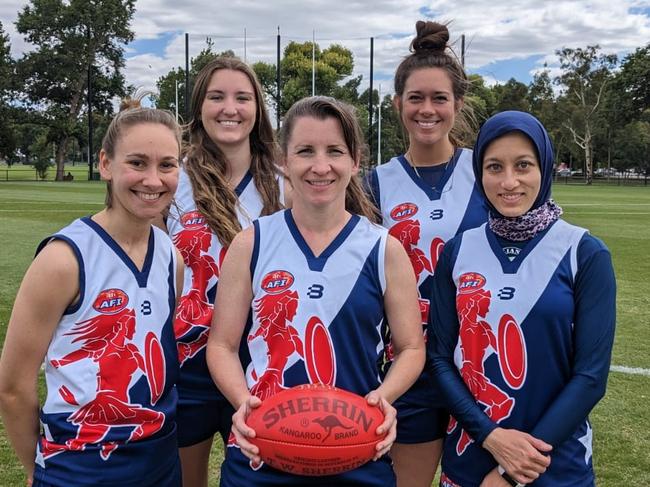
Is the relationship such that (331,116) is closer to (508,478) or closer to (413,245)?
(413,245)

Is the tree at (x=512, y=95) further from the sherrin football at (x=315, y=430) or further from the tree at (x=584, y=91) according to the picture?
the sherrin football at (x=315, y=430)

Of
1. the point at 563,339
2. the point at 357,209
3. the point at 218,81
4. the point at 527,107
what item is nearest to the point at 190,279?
the point at 357,209

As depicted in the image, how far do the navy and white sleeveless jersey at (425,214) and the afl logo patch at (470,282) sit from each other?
17.9 inches

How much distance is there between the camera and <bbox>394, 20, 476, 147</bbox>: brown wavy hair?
2.87m

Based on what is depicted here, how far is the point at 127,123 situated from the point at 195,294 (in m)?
0.79

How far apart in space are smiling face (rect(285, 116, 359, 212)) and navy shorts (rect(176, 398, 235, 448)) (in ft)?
3.52

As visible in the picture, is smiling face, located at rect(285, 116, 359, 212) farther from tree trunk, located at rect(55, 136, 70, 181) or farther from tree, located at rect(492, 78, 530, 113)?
tree, located at rect(492, 78, 530, 113)

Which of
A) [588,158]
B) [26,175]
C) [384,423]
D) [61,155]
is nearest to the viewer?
[384,423]

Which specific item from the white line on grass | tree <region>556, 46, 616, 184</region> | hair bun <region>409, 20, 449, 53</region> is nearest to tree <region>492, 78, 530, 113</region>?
tree <region>556, 46, 616, 184</region>

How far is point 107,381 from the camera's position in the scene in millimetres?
2121

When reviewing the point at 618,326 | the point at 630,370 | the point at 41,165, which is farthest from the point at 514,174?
the point at 41,165

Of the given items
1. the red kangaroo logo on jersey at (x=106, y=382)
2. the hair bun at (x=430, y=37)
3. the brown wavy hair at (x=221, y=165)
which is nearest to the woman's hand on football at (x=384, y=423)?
the red kangaroo logo on jersey at (x=106, y=382)

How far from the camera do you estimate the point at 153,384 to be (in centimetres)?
223

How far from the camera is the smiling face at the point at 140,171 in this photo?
2227 millimetres
